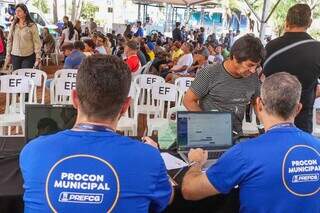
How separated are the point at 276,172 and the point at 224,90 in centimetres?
116

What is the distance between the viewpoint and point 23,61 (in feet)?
19.7

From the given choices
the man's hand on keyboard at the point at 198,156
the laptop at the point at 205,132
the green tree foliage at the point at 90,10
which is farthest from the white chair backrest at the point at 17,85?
the green tree foliage at the point at 90,10

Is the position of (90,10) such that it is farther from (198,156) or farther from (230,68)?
(198,156)

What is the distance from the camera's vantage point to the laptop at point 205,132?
7.60 feet

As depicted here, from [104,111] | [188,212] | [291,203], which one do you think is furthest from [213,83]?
[104,111]

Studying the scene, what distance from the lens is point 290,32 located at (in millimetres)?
3002

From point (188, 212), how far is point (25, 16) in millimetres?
4547

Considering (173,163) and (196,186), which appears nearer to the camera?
(196,186)

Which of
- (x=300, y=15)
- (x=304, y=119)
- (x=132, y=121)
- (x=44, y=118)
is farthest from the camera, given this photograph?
(x=132, y=121)

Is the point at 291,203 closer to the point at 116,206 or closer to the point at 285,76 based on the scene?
the point at 285,76

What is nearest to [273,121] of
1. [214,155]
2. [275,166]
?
[275,166]

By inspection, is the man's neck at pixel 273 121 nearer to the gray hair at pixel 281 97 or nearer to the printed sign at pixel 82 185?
the gray hair at pixel 281 97

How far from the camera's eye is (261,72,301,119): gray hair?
1647 millimetres

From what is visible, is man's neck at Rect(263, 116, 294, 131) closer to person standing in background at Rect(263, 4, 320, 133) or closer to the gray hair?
the gray hair
